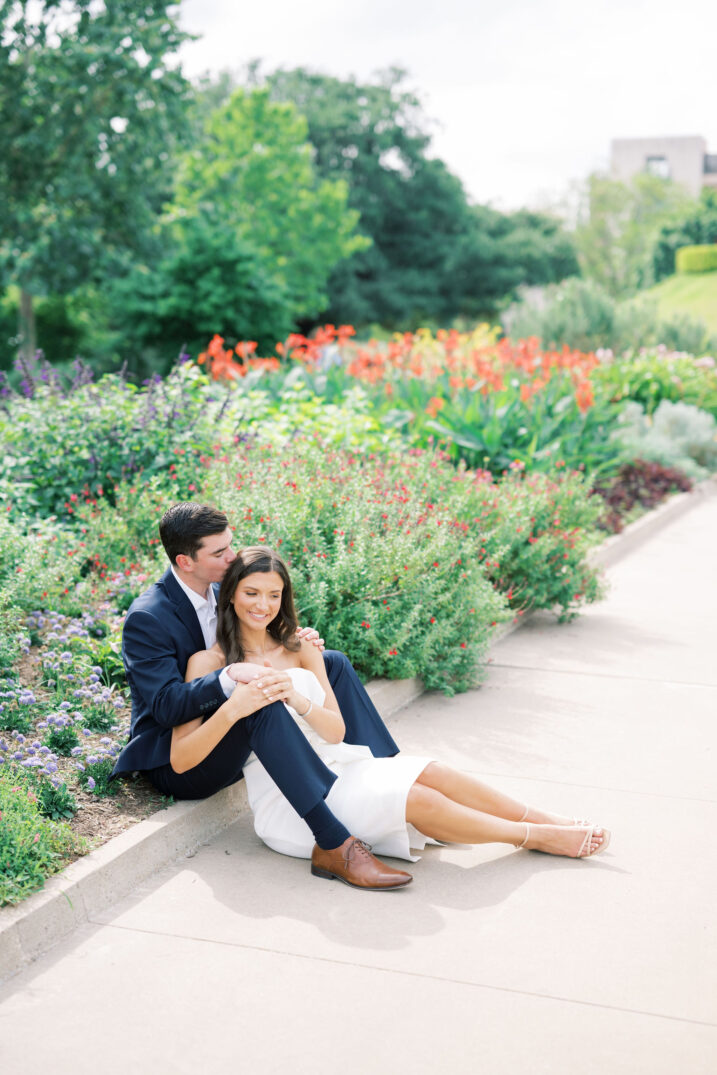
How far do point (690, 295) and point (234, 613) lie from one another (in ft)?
131

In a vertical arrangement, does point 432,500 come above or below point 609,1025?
above

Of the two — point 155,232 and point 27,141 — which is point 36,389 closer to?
point 27,141

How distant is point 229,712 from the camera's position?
3.55 metres

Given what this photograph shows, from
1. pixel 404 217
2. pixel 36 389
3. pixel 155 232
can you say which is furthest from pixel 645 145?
pixel 36 389

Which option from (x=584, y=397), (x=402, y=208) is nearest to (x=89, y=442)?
(x=584, y=397)

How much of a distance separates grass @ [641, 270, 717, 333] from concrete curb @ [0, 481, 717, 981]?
34629 mm

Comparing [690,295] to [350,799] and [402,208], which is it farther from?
[350,799]

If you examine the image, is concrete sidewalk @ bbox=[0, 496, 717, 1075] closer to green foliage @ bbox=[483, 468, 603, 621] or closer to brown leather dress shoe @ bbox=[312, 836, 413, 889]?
brown leather dress shoe @ bbox=[312, 836, 413, 889]

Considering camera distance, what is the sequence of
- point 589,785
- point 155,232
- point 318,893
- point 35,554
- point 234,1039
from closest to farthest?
point 234,1039, point 318,893, point 589,785, point 35,554, point 155,232

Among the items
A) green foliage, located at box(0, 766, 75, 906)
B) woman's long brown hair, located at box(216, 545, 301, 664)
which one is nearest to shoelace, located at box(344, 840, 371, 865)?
woman's long brown hair, located at box(216, 545, 301, 664)

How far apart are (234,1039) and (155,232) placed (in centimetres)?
2163

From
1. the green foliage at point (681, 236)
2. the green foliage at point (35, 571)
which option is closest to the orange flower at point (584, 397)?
the green foliage at point (35, 571)

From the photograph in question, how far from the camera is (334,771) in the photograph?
12.6ft

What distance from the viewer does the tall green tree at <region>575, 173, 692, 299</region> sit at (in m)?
58.8
